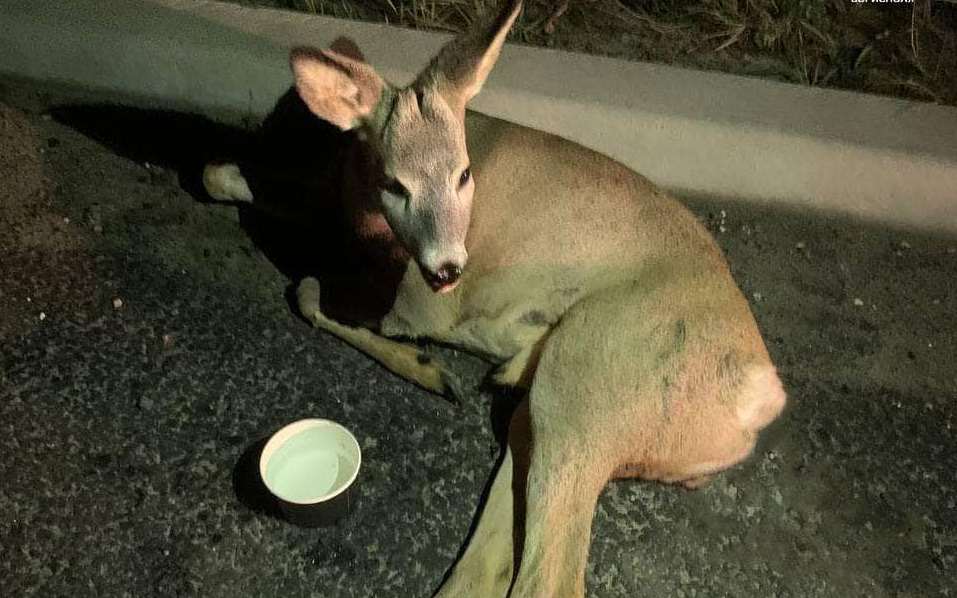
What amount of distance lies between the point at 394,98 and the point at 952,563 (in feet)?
8.59

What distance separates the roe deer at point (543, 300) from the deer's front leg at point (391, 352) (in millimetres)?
13

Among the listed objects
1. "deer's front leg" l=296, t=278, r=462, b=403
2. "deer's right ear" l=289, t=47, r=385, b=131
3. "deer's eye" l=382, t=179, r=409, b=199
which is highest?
"deer's right ear" l=289, t=47, r=385, b=131

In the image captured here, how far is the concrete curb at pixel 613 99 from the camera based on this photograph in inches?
146

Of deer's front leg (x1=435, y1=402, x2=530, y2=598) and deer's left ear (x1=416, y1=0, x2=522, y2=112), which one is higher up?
deer's left ear (x1=416, y1=0, x2=522, y2=112)

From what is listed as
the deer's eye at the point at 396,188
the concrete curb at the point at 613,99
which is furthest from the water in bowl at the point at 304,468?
the concrete curb at the point at 613,99

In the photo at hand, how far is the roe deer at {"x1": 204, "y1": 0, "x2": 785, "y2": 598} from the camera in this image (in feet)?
8.15

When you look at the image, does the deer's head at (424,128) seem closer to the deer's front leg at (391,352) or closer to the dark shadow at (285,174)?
the dark shadow at (285,174)

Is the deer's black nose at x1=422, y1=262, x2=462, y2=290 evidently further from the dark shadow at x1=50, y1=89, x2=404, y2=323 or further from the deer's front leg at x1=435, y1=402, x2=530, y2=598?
the deer's front leg at x1=435, y1=402, x2=530, y2=598

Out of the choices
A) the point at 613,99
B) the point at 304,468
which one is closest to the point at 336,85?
the point at 304,468

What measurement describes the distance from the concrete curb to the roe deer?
2.59 ft

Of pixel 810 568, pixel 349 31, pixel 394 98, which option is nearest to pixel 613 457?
pixel 810 568

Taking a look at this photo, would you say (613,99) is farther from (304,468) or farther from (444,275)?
(304,468)

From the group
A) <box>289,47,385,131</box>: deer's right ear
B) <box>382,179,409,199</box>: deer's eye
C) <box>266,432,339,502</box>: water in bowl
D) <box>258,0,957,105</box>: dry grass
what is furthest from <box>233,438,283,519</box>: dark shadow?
<box>258,0,957,105</box>: dry grass

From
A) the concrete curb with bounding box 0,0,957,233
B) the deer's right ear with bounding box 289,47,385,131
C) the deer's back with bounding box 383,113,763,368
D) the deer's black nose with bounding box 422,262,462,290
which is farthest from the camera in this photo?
the concrete curb with bounding box 0,0,957,233
